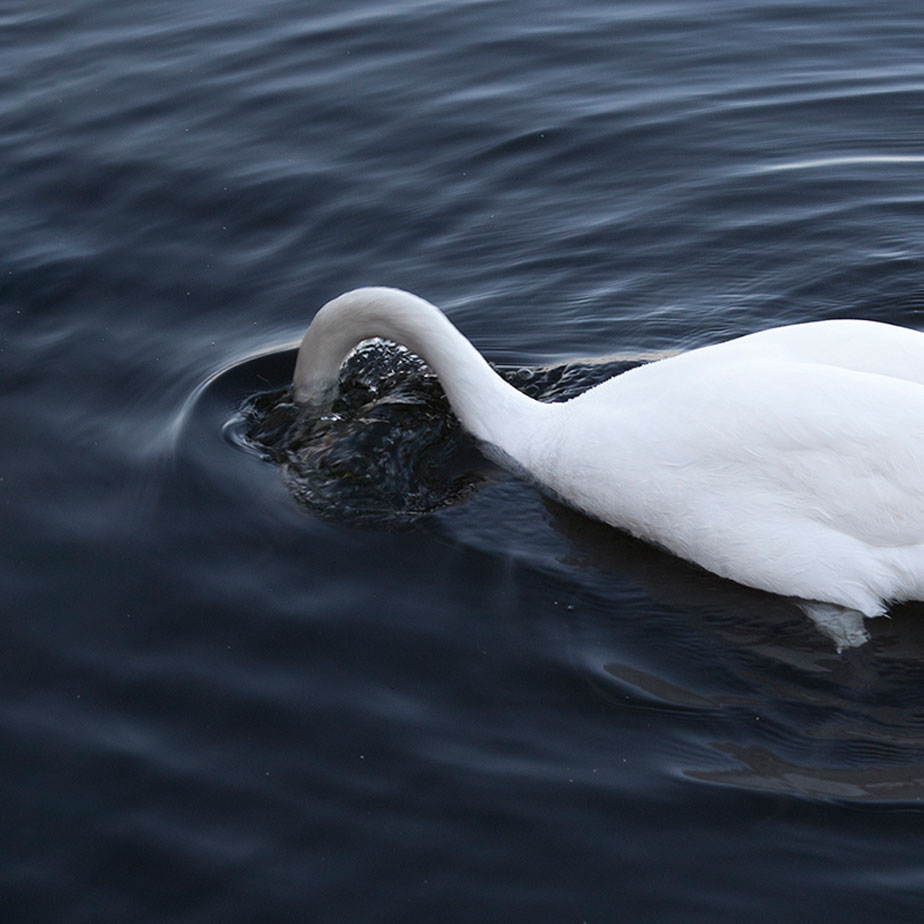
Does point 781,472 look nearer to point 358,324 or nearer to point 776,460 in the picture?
point 776,460

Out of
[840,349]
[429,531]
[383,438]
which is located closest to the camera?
[840,349]

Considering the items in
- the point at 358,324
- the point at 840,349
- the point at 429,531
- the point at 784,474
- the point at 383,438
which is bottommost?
the point at 429,531

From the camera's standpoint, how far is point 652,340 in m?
8.51

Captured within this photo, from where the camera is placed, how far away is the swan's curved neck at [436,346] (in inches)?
288

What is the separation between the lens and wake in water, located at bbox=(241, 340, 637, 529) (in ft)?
23.8

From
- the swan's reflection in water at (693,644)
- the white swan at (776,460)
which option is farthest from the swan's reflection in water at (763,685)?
the white swan at (776,460)

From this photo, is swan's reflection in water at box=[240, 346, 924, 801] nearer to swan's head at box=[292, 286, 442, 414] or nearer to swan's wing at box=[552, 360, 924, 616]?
swan's wing at box=[552, 360, 924, 616]

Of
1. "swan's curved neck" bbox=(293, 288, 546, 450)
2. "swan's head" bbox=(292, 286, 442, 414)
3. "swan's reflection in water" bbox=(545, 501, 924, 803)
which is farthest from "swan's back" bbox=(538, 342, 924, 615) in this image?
"swan's head" bbox=(292, 286, 442, 414)

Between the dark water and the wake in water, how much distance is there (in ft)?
0.33

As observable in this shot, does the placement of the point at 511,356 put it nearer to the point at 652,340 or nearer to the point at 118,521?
the point at 652,340

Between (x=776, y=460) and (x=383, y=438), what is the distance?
7.73 feet

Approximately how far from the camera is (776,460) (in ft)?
19.7

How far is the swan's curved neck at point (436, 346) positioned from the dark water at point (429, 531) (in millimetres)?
332

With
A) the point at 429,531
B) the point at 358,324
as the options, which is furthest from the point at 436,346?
the point at 429,531
